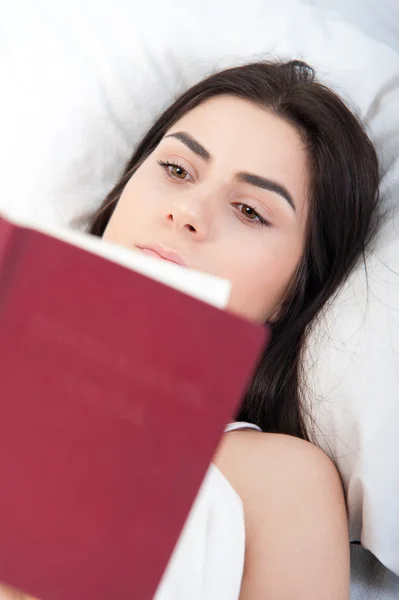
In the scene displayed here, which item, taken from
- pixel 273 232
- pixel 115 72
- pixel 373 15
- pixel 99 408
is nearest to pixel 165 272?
pixel 99 408

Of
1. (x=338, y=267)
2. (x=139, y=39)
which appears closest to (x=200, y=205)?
(x=338, y=267)

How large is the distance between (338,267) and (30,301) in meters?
0.74

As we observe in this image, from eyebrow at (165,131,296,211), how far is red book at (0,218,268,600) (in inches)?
20.6

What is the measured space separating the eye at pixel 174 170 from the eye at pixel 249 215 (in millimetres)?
102

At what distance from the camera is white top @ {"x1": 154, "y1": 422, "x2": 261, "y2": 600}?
28.0 inches

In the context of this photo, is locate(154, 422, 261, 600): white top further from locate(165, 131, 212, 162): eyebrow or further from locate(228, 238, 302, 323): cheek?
locate(165, 131, 212, 162): eyebrow

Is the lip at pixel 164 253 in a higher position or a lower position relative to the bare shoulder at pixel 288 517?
higher

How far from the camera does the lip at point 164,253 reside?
85 cm

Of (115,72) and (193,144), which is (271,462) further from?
(115,72)

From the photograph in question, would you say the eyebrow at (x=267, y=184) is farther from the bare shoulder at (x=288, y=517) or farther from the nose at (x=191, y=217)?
the bare shoulder at (x=288, y=517)

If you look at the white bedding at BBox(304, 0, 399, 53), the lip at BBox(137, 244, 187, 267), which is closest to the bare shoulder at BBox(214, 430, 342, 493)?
the lip at BBox(137, 244, 187, 267)

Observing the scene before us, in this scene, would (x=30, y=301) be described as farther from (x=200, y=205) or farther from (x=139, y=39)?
(x=139, y=39)

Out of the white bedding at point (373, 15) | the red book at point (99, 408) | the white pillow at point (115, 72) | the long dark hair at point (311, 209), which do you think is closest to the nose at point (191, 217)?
the long dark hair at point (311, 209)

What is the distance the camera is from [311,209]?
3.29 ft
